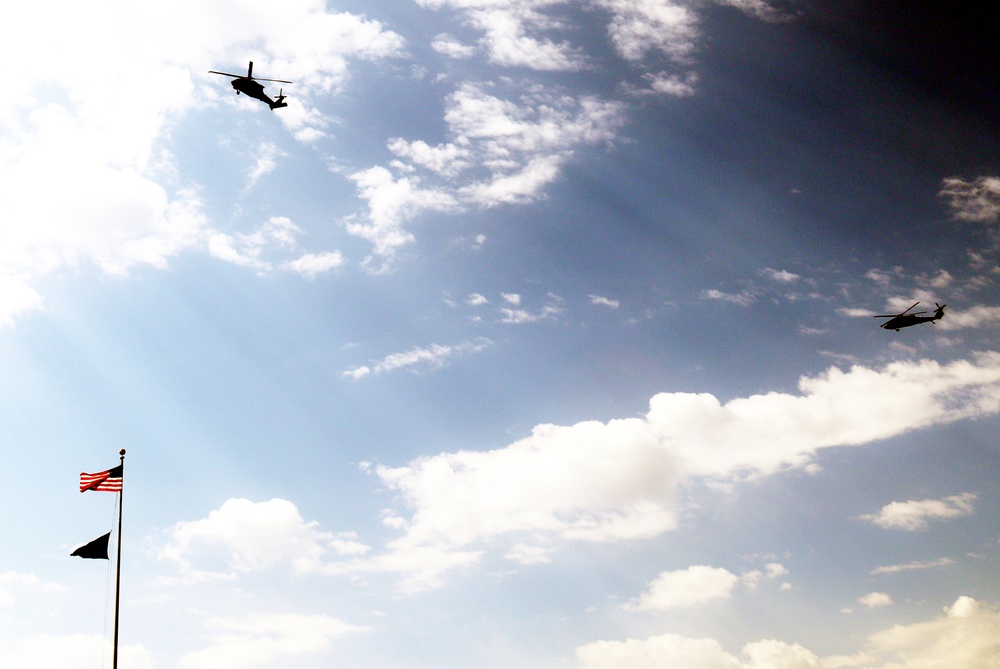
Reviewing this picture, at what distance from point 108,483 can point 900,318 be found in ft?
232

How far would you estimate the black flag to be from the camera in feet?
119

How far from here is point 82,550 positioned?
36438 millimetres

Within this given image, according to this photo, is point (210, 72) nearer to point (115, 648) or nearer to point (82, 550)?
point (82, 550)

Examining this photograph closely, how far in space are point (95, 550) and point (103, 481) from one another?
4017mm

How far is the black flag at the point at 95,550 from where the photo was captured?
36.3 m

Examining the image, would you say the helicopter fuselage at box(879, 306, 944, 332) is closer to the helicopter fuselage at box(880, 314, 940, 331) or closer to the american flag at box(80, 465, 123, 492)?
the helicopter fuselage at box(880, 314, 940, 331)

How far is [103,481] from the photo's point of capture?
127 ft

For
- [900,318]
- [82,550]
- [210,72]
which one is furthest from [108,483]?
[900,318]

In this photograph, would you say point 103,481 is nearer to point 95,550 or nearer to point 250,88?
point 95,550

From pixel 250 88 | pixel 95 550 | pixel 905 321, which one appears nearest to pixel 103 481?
pixel 95 550

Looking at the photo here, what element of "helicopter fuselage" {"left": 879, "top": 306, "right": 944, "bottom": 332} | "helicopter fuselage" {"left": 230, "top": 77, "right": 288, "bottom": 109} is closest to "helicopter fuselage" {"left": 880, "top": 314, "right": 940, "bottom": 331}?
"helicopter fuselage" {"left": 879, "top": 306, "right": 944, "bottom": 332}

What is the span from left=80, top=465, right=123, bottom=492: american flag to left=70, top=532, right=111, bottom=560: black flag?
2.75 metres

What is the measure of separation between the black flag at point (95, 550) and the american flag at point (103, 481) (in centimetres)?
275

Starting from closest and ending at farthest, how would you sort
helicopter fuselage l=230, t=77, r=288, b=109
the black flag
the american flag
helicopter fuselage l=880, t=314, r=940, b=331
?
the black flag → the american flag → helicopter fuselage l=230, t=77, r=288, b=109 → helicopter fuselage l=880, t=314, r=940, b=331
